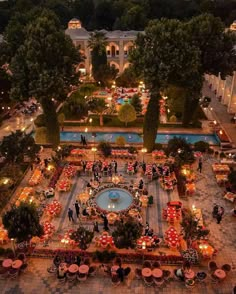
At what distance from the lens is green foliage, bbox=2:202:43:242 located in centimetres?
2289

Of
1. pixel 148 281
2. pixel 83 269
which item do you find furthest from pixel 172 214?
pixel 83 269

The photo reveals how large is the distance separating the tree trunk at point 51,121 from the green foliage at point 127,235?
17944mm

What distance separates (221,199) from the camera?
101ft

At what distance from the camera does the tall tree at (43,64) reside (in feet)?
112

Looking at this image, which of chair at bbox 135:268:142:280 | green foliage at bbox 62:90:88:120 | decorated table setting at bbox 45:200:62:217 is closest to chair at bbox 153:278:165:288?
chair at bbox 135:268:142:280

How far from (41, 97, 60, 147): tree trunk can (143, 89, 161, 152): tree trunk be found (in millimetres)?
10090

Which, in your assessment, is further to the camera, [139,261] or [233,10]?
[233,10]

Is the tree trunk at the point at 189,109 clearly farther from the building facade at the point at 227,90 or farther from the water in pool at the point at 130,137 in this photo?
the building facade at the point at 227,90

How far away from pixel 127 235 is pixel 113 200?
7515mm

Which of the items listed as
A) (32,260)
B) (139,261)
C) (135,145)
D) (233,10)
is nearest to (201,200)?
(139,261)

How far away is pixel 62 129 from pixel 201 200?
21.9 m

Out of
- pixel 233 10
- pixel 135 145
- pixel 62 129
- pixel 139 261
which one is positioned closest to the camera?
pixel 139 261

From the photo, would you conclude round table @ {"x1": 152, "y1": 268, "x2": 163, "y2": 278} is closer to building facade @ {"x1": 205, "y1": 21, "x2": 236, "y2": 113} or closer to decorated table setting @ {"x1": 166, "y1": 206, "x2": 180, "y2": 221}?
decorated table setting @ {"x1": 166, "y1": 206, "x2": 180, "y2": 221}

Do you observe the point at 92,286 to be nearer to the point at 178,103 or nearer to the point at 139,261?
the point at 139,261
